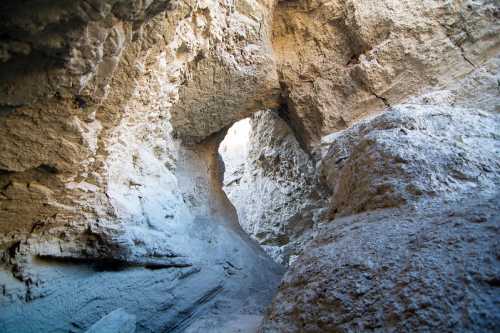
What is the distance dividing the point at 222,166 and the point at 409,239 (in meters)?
3.78

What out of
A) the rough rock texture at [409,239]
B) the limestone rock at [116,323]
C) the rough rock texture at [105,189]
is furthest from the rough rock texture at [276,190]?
the limestone rock at [116,323]

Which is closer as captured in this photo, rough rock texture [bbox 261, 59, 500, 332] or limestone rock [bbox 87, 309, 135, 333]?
rough rock texture [bbox 261, 59, 500, 332]

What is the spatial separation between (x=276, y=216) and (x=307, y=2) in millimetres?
3324

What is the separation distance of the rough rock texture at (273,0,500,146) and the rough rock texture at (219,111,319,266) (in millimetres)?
1041

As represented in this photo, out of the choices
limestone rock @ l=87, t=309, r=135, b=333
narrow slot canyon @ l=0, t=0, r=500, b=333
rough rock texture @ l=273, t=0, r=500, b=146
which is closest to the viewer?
narrow slot canyon @ l=0, t=0, r=500, b=333

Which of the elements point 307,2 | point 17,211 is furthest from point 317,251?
point 307,2

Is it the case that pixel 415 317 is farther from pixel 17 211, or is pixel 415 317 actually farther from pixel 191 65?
pixel 191 65

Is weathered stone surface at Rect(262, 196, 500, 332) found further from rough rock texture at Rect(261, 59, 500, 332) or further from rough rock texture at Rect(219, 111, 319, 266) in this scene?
rough rock texture at Rect(219, 111, 319, 266)

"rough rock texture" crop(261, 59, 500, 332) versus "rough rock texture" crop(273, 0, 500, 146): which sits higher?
"rough rock texture" crop(273, 0, 500, 146)

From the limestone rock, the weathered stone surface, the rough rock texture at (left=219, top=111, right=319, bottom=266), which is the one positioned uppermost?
the rough rock texture at (left=219, top=111, right=319, bottom=266)

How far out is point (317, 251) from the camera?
1.73 meters

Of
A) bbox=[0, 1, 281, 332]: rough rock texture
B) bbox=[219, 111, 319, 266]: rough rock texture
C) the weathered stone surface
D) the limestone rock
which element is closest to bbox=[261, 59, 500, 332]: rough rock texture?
the weathered stone surface

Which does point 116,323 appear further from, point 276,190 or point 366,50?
point 276,190

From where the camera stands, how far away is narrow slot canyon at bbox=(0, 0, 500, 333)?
1210 millimetres
